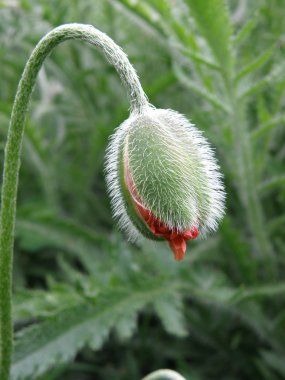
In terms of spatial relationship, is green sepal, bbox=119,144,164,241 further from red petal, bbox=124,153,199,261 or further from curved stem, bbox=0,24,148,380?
curved stem, bbox=0,24,148,380

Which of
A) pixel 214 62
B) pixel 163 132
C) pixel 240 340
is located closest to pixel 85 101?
pixel 214 62

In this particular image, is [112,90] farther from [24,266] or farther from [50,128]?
[24,266]

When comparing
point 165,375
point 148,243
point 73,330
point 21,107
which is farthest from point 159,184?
point 148,243

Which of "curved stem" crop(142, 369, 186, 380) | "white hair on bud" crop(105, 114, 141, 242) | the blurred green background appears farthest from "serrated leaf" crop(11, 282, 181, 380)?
"white hair on bud" crop(105, 114, 141, 242)

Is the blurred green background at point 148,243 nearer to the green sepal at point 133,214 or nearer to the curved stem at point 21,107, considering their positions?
the curved stem at point 21,107

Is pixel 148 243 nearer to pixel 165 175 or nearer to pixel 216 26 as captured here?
pixel 216 26
